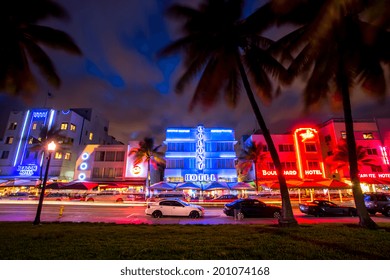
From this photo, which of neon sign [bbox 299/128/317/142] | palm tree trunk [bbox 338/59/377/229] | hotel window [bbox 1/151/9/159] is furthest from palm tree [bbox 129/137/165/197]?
palm tree trunk [bbox 338/59/377/229]

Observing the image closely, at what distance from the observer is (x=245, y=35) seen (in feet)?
44.5

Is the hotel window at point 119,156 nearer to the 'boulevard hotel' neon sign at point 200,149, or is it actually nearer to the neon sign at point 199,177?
the neon sign at point 199,177

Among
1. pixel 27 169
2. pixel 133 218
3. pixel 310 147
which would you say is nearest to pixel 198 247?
pixel 133 218

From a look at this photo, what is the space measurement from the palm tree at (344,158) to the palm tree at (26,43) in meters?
44.5

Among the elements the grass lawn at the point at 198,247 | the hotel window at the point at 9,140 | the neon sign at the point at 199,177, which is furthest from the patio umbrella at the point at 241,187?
the hotel window at the point at 9,140

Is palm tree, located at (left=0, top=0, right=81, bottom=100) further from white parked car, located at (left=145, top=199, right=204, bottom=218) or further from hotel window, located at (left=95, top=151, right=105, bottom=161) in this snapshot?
hotel window, located at (left=95, top=151, right=105, bottom=161)

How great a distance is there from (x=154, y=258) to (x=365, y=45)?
14.0 m

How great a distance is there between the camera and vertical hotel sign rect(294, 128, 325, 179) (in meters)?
41.9

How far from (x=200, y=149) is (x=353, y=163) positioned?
1337 inches

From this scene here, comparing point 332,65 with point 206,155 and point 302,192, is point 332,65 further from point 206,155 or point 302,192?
point 302,192

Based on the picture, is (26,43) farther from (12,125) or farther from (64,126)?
(12,125)

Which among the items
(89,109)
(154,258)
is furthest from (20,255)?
(89,109)
